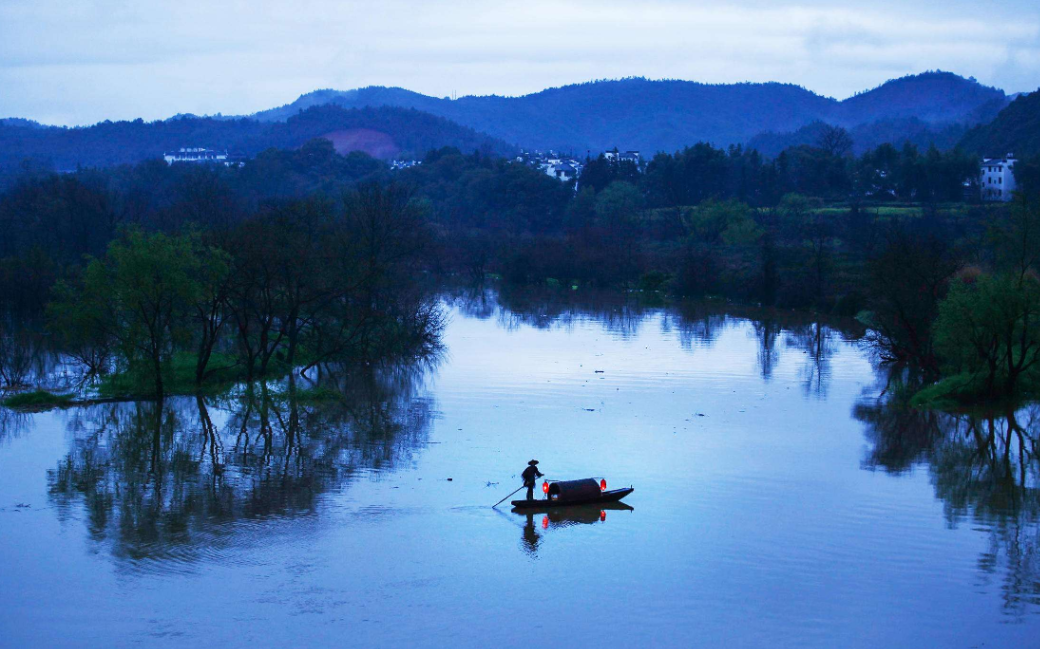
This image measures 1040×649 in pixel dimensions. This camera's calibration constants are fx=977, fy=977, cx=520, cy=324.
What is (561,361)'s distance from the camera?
34.2 metres

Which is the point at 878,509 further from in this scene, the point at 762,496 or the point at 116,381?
the point at 116,381

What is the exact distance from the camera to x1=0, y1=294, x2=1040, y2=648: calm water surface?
41.0 feet

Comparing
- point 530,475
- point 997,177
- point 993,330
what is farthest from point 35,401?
point 997,177

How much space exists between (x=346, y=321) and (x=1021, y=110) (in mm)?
94105

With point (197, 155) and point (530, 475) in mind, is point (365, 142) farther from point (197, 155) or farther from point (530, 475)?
point (530, 475)

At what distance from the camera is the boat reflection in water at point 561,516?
52.5 feet

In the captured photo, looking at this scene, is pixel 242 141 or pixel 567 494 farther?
pixel 242 141

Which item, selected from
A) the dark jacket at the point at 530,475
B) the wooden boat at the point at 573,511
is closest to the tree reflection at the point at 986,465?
the wooden boat at the point at 573,511

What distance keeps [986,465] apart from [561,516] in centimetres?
1028

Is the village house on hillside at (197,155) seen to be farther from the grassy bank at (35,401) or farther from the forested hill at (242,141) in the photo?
the grassy bank at (35,401)

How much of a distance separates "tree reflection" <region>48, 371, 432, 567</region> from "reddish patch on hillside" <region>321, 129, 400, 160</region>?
157 m

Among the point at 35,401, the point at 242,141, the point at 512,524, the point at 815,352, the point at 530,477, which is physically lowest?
the point at 512,524

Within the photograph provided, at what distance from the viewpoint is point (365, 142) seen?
610 ft

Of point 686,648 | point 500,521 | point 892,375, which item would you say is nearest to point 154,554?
point 500,521
